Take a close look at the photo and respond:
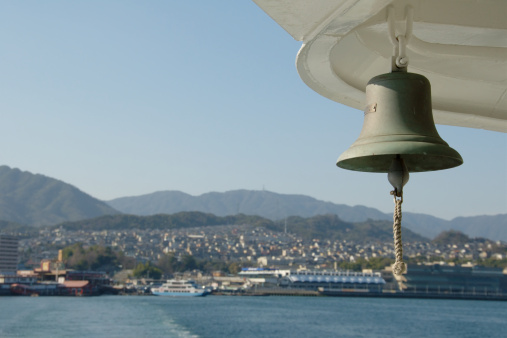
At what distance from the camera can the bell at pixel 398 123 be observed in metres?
2.02

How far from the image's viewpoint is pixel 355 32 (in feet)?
7.65

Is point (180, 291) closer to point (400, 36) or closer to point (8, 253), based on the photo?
point (8, 253)

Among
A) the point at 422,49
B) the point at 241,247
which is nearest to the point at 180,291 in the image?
the point at 241,247

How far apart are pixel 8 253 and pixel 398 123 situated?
10001cm

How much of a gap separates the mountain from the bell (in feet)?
560

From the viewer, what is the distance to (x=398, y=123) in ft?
6.87

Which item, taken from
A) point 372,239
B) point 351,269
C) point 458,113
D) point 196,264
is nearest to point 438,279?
point 351,269

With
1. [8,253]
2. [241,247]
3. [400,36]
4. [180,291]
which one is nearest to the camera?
[400,36]

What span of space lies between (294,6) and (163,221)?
18073 centimetres

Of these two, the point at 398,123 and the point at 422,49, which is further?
the point at 422,49

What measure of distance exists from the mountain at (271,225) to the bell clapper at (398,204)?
170778mm

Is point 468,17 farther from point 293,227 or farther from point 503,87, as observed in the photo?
point 293,227

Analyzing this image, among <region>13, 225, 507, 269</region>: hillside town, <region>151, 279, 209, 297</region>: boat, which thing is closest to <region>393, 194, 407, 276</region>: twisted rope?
<region>151, 279, 209, 297</region>: boat

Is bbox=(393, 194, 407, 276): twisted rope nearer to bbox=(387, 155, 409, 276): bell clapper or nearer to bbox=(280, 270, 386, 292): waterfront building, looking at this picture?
bbox=(387, 155, 409, 276): bell clapper
